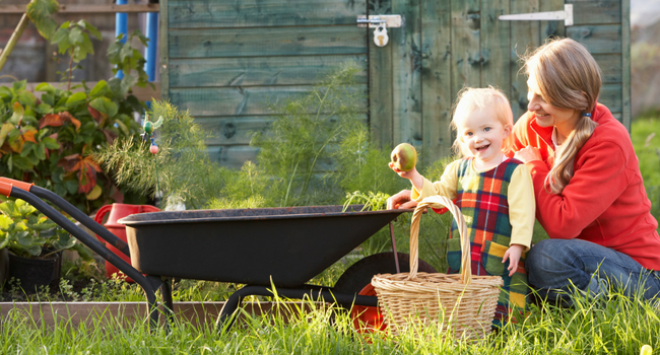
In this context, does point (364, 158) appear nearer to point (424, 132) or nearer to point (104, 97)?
point (424, 132)

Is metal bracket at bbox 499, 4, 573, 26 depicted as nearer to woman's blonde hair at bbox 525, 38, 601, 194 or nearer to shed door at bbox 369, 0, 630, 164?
shed door at bbox 369, 0, 630, 164

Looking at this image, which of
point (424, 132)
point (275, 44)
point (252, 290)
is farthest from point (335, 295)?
point (275, 44)

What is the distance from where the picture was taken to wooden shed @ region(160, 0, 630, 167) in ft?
11.3

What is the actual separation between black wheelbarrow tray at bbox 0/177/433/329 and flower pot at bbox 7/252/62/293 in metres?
0.91

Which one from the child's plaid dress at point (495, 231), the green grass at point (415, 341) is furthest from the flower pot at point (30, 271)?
the child's plaid dress at point (495, 231)

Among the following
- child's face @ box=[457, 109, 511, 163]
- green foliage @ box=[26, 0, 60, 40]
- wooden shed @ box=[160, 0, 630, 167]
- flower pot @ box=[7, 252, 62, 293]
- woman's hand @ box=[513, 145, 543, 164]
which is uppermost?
green foliage @ box=[26, 0, 60, 40]

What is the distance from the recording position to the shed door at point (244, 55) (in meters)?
3.47

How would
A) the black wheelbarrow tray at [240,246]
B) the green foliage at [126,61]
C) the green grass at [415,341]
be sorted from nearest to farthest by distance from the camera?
the green grass at [415,341], the black wheelbarrow tray at [240,246], the green foliage at [126,61]

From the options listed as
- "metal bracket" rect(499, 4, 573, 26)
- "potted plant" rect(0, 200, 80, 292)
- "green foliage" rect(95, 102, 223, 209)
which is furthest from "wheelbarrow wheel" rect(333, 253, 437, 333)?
"metal bracket" rect(499, 4, 573, 26)

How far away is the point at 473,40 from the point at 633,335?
8.05 ft

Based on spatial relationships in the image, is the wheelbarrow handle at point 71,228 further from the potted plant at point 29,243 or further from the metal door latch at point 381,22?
the metal door latch at point 381,22

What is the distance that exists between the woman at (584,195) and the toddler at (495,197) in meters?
0.10

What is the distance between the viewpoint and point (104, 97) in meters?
3.47

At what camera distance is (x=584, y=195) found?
1663 mm
